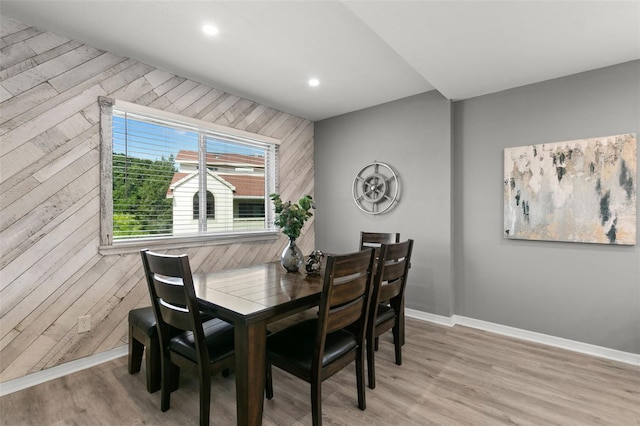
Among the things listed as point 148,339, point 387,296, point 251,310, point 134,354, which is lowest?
point 134,354

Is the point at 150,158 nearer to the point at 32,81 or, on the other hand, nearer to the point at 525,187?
the point at 32,81

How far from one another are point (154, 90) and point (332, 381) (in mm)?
2871

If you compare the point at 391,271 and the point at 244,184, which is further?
the point at 244,184

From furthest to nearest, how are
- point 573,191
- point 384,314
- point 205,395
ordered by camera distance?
point 573,191 < point 384,314 < point 205,395

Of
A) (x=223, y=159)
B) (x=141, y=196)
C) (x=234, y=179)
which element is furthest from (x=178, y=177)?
(x=234, y=179)

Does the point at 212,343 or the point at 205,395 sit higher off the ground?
the point at 212,343

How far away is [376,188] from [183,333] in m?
2.68

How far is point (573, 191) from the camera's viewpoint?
106 inches

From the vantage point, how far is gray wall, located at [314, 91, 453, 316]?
335 centimetres

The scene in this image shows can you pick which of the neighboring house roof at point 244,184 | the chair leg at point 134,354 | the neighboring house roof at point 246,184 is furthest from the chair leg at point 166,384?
the neighboring house roof at point 246,184

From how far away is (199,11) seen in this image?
2.05 meters

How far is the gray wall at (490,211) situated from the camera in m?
2.57

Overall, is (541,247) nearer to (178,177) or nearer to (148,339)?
(148,339)

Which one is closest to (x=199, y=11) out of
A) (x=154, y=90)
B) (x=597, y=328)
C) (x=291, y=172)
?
(x=154, y=90)
